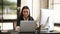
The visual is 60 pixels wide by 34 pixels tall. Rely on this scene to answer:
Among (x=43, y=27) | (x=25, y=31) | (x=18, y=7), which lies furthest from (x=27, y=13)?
(x=18, y=7)

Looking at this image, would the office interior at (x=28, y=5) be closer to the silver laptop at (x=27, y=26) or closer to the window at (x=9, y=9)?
the window at (x=9, y=9)

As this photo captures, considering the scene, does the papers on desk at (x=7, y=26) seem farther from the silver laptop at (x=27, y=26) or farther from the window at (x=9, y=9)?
the silver laptop at (x=27, y=26)

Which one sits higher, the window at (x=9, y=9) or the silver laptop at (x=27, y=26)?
the window at (x=9, y=9)

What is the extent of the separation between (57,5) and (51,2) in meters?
0.17

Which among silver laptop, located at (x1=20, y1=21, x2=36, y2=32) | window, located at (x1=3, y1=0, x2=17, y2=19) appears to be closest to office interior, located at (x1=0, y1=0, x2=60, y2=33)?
window, located at (x1=3, y1=0, x2=17, y2=19)

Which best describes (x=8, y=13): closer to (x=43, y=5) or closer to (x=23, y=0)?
(x=23, y=0)

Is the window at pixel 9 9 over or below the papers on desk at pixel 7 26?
over

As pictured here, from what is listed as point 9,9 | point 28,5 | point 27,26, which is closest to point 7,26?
point 9,9

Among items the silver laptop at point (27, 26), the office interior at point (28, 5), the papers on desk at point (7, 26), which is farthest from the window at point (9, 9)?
the silver laptop at point (27, 26)

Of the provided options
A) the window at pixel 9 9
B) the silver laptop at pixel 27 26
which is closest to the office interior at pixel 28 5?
the window at pixel 9 9

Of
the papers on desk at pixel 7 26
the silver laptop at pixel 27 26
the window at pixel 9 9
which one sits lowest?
the papers on desk at pixel 7 26

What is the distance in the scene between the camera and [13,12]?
3434mm

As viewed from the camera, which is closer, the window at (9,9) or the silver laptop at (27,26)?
the silver laptop at (27,26)

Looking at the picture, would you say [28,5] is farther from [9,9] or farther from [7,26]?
[7,26]
